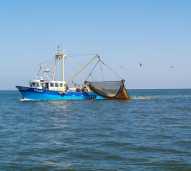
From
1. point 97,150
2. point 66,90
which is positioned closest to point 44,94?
point 66,90

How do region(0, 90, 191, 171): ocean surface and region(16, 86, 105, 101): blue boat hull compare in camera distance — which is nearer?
region(0, 90, 191, 171): ocean surface

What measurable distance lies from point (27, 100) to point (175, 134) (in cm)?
5829

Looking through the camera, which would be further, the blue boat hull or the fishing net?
the fishing net

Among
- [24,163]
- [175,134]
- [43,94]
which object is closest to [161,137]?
[175,134]

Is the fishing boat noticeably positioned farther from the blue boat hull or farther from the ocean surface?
the ocean surface

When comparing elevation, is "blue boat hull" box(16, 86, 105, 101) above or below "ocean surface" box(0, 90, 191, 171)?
above

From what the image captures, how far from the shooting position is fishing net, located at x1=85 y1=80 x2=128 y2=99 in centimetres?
8750

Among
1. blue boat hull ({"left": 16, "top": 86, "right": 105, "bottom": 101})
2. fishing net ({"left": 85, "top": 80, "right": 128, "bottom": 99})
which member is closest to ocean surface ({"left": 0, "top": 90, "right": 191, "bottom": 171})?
blue boat hull ({"left": 16, "top": 86, "right": 105, "bottom": 101})

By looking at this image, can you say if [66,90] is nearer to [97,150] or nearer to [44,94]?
[44,94]

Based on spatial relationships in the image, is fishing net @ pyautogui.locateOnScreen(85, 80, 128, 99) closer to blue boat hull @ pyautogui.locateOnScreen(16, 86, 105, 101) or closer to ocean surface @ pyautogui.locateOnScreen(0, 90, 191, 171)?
blue boat hull @ pyautogui.locateOnScreen(16, 86, 105, 101)

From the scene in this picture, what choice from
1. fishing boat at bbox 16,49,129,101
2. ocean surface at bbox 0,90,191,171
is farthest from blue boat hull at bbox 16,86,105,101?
ocean surface at bbox 0,90,191,171

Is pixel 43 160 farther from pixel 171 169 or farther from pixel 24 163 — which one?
pixel 171 169

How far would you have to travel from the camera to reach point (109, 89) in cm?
9006

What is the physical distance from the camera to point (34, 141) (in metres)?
26.8
